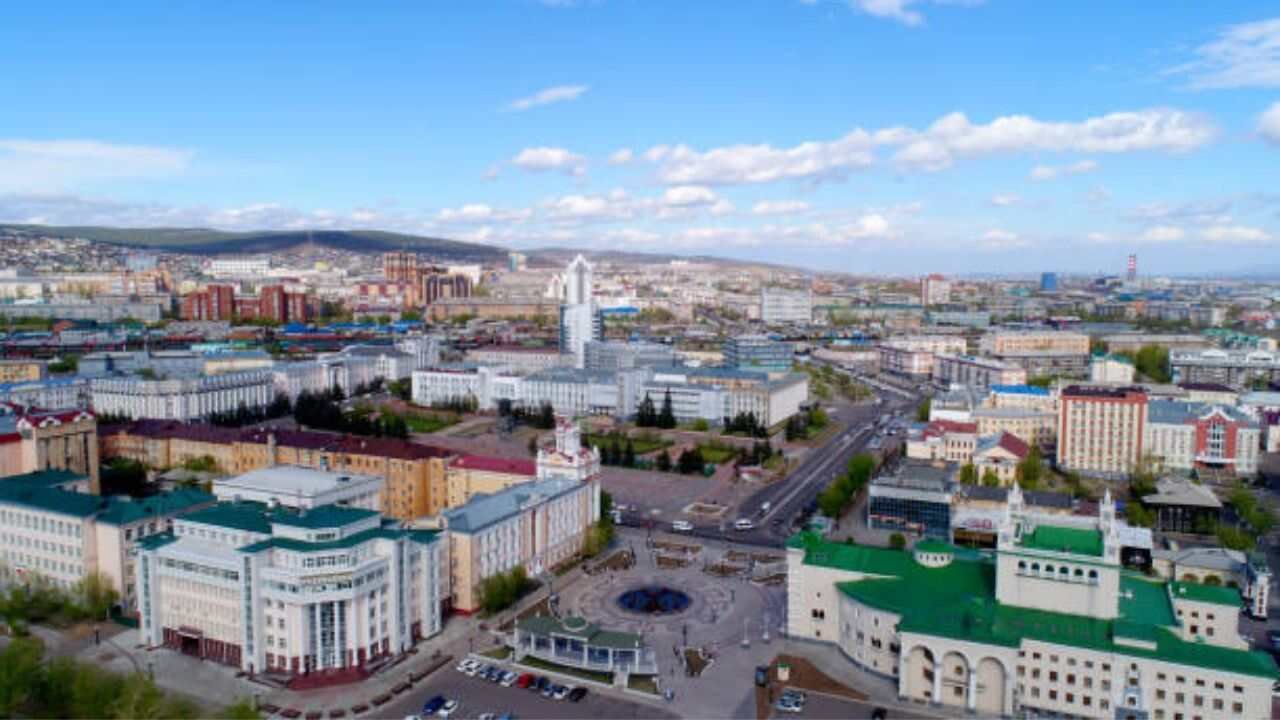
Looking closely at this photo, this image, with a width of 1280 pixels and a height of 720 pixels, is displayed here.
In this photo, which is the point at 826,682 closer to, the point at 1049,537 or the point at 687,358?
the point at 1049,537

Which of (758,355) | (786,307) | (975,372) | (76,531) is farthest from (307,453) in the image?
(786,307)

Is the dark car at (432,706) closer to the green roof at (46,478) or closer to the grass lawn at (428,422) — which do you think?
the green roof at (46,478)

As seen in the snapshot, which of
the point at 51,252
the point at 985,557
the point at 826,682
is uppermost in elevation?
the point at 51,252

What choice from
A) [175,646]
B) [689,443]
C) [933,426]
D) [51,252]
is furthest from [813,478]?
[51,252]

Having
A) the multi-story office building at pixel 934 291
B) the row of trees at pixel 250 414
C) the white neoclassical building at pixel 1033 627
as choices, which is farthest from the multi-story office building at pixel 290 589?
the multi-story office building at pixel 934 291

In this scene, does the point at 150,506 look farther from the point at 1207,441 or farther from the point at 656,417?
the point at 1207,441

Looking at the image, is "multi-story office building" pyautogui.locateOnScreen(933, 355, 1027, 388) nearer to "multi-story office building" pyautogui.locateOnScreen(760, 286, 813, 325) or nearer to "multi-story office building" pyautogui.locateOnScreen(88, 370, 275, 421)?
"multi-story office building" pyautogui.locateOnScreen(88, 370, 275, 421)
